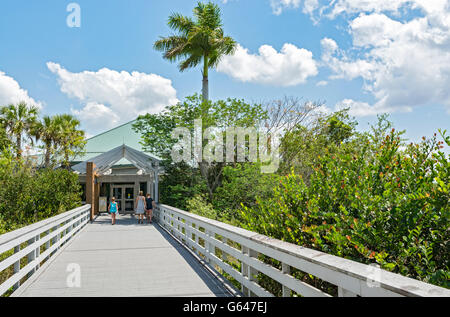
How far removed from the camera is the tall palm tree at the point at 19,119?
30.8m

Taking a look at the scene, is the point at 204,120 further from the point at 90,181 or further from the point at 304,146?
the point at 90,181

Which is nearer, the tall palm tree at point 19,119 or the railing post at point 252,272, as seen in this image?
the railing post at point 252,272

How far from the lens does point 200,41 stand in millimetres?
24125

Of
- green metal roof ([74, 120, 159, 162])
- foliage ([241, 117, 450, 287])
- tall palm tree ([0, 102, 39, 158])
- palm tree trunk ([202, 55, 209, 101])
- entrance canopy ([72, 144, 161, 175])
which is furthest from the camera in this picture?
green metal roof ([74, 120, 159, 162])

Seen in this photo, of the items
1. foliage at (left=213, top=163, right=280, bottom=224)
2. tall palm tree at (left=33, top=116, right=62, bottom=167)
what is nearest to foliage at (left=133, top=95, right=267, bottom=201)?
foliage at (left=213, top=163, right=280, bottom=224)

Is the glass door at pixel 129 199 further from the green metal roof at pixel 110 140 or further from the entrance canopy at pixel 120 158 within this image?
the green metal roof at pixel 110 140

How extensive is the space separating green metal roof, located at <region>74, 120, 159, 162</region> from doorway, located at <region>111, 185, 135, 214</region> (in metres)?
7.88

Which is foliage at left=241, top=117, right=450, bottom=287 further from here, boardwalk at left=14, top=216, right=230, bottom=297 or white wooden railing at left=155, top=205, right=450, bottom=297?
boardwalk at left=14, top=216, right=230, bottom=297

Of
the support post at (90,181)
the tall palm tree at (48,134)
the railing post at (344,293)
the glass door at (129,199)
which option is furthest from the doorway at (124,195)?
the railing post at (344,293)

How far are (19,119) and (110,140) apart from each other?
32.5 ft

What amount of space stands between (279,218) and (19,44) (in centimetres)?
749

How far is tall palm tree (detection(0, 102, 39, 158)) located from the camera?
30.8m

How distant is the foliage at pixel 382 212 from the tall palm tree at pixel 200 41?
61.5 feet
